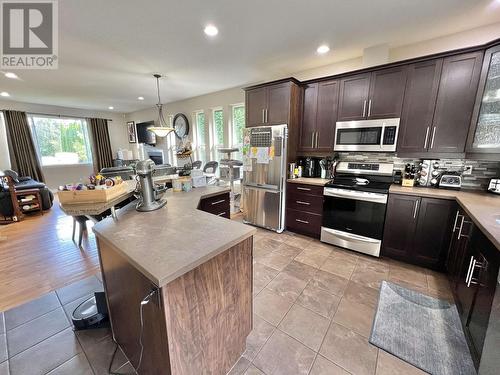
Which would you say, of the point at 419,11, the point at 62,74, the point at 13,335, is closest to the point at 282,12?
the point at 419,11

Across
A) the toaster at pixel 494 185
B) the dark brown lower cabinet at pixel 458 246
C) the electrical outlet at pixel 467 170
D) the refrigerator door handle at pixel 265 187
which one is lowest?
the dark brown lower cabinet at pixel 458 246

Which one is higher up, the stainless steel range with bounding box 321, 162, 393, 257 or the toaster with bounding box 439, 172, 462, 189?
the toaster with bounding box 439, 172, 462, 189

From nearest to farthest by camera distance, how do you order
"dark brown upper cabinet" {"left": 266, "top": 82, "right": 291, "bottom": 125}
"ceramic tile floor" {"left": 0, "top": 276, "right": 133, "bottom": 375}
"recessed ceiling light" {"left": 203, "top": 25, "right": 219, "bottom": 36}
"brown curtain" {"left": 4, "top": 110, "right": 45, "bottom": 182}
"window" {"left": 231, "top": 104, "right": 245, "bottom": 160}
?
"ceramic tile floor" {"left": 0, "top": 276, "right": 133, "bottom": 375} < "recessed ceiling light" {"left": 203, "top": 25, "right": 219, "bottom": 36} < "dark brown upper cabinet" {"left": 266, "top": 82, "right": 291, "bottom": 125} < "window" {"left": 231, "top": 104, "right": 245, "bottom": 160} < "brown curtain" {"left": 4, "top": 110, "right": 45, "bottom": 182}

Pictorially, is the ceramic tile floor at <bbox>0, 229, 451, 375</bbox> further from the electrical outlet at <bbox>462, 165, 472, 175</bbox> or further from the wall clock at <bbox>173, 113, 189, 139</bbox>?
the wall clock at <bbox>173, 113, 189, 139</bbox>

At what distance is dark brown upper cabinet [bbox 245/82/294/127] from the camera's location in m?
2.94

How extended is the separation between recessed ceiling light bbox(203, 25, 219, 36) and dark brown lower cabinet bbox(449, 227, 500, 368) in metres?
2.94

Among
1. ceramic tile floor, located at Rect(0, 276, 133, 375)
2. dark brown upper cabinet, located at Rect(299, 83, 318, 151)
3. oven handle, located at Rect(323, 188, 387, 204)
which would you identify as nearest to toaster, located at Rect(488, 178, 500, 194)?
oven handle, located at Rect(323, 188, 387, 204)

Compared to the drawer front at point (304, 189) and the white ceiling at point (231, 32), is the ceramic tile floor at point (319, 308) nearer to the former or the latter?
the drawer front at point (304, 189)

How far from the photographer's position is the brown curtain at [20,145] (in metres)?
5.26

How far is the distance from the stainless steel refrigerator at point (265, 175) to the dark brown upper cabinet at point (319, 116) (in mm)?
468

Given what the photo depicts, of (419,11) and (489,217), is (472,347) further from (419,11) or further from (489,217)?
(419,11)

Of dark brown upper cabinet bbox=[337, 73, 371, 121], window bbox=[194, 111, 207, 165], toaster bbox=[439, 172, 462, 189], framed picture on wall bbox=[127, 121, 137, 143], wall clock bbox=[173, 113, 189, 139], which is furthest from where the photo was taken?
framed picture on wall bbox=[127, 121, 137, 143]

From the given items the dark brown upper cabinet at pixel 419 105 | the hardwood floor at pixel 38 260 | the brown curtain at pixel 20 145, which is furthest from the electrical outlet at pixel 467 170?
the brown curtain at pixel 20 145

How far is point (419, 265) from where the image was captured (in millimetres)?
2314
